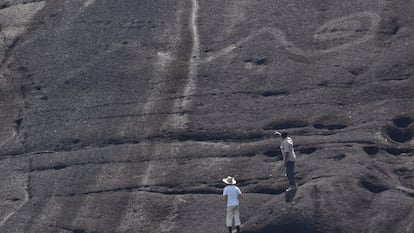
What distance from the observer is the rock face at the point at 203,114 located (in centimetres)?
2362

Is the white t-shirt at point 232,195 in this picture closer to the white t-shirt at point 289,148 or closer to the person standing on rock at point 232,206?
the person standing on rock at point 232,206

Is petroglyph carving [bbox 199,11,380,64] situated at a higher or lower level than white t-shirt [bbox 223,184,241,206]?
higher

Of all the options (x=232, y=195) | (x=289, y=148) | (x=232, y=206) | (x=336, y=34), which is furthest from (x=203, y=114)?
(x=232, y=206)

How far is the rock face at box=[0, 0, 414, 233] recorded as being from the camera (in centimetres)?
2362

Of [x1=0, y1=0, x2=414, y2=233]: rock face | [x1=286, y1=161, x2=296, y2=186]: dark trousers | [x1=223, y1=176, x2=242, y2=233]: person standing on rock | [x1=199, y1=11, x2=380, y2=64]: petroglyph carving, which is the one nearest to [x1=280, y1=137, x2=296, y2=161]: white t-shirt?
[x1=286, y1=161, x2=296, y2=186]: dark trousers

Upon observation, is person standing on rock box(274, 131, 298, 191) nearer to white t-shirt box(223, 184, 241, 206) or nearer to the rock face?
the rock face

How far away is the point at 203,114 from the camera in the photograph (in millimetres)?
26469

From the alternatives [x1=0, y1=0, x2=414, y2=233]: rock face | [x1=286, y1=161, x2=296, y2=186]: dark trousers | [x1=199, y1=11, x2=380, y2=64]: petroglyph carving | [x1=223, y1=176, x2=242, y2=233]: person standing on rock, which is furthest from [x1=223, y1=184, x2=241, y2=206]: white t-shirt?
[x1=199, y1=11, x2=380, y2=64]: petroglyph carving

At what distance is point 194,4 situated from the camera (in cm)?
3006

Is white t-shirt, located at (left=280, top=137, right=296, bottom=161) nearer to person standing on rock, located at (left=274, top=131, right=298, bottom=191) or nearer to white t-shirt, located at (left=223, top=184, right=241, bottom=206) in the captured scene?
person standing on rock, located at (left=274, top=131, right=298, bottom=191)

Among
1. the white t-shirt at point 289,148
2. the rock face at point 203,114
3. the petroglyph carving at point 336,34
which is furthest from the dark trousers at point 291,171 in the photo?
the petroglyph carving at point 336,34

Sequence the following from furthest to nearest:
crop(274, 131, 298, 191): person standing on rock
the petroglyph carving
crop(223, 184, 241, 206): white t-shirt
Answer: the petroglyph carving → crop(274, 131, 298, 191): person standing on rock → crop(223, 184, 241, 206): white t-shirt

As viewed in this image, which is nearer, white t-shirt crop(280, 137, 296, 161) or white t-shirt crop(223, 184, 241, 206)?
white t-shirt crop(223, 184, 241, 206)

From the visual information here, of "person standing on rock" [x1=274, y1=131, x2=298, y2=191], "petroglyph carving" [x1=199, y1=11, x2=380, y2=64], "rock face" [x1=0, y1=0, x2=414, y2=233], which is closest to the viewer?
"person standing on rock" [x1=274, y1=131, x2=298, y2=191]
